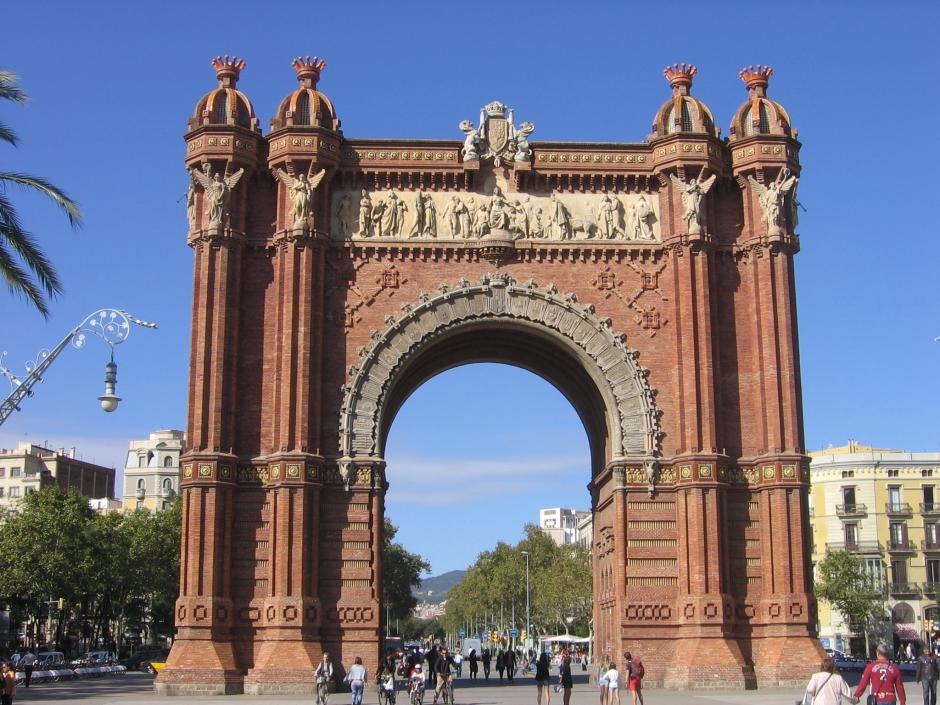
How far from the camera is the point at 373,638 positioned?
34.6m

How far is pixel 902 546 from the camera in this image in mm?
75438

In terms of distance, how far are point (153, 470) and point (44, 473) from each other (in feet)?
50.5

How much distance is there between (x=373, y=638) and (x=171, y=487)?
307 feet

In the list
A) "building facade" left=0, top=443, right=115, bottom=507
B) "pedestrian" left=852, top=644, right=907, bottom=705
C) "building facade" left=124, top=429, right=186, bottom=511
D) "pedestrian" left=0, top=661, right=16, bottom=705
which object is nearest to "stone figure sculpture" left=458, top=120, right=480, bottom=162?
"pedestrian" left=0, top=661, right=16, bottom=705

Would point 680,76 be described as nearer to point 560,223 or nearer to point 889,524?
point 560,223

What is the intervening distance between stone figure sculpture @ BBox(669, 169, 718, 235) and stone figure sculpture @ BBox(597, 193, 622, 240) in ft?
6.47

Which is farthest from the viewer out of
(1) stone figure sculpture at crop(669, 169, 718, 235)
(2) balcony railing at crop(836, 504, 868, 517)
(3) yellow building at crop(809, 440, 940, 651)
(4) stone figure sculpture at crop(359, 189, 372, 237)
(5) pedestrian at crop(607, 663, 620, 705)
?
(2) balcony railing at crop(836, 504, 868, 517)

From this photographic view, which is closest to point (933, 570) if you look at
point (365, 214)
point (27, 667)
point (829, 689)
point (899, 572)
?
point (899, 572)

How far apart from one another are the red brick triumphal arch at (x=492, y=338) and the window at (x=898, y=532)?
43.0m

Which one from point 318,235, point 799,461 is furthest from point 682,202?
point 318,235

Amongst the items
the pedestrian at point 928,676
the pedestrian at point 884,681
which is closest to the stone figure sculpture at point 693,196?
the pedestrian at point 928,676

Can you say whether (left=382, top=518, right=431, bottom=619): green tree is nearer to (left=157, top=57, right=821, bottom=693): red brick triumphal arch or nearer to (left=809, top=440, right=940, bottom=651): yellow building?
(left=809, top=440, right=940, bottom=651): yellow building

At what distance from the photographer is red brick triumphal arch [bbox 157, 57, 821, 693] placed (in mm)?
34531

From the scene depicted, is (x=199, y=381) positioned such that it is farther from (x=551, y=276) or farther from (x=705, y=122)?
(x=705, y=122)
